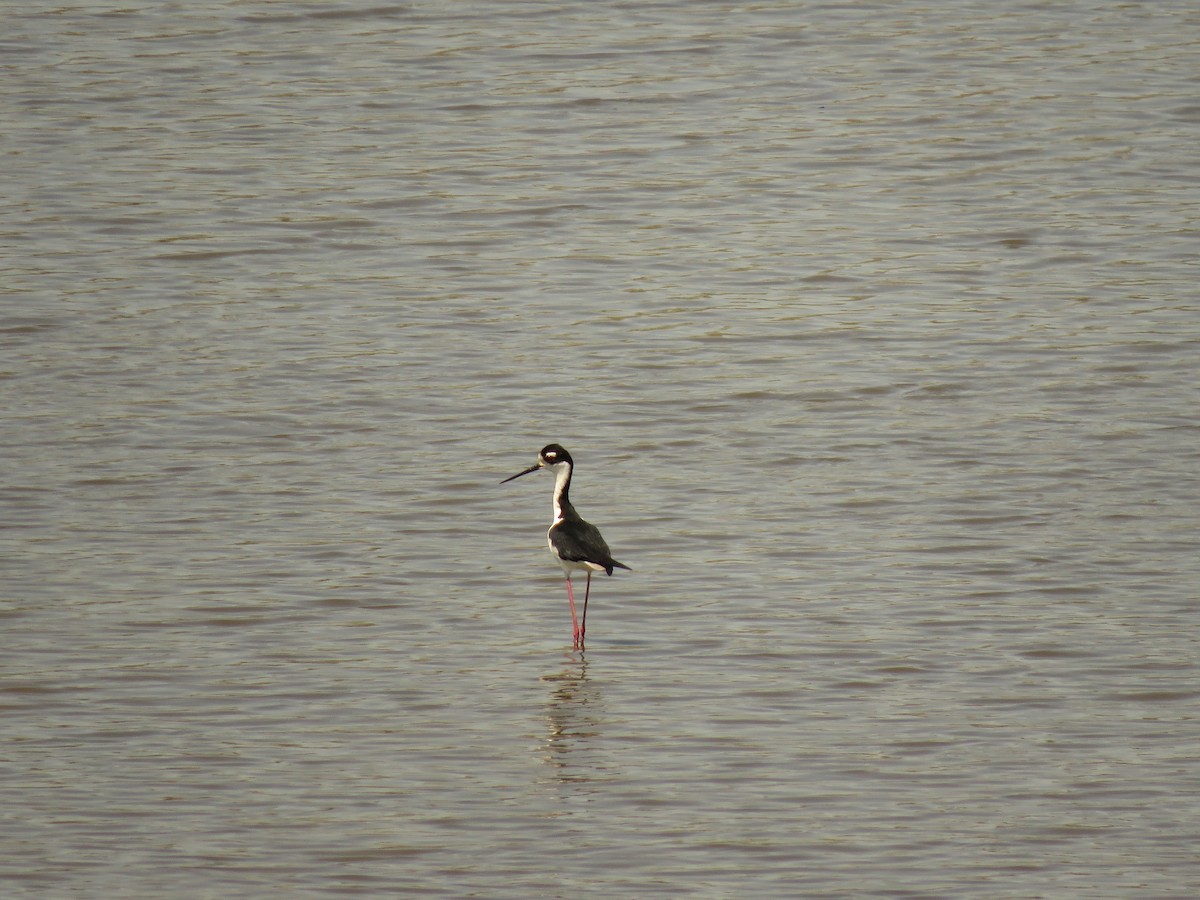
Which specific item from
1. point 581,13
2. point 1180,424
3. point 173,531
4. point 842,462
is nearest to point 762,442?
point 842,462

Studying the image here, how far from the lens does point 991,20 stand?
24375 mm

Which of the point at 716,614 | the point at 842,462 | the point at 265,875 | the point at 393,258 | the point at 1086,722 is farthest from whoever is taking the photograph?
the point at 393,258

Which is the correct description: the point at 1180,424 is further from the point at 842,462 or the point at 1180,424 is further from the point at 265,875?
the point at 265,875

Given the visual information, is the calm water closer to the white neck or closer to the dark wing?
the dark wing

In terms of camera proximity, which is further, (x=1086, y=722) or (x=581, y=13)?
(x=581, y=13)

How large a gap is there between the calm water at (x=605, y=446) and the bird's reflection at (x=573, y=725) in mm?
32

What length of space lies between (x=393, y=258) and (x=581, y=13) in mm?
8744

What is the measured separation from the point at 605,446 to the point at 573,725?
4652mm

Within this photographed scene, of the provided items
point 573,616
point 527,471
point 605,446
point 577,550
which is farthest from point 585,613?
point 605,446

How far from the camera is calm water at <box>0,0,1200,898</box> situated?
8.18m

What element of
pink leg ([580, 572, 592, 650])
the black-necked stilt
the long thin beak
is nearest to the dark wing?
the black-necked stilt

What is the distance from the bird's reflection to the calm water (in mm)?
32

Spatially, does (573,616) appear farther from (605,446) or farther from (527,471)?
(605,446)

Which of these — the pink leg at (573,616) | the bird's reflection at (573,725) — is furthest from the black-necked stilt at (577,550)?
the bird's reflection at (573,725)
